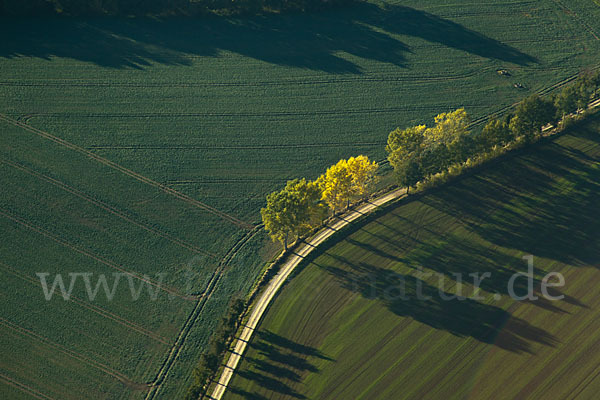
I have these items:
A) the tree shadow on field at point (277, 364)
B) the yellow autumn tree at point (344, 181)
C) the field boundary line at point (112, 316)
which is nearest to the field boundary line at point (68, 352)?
the field boundary line at point (112, 316)

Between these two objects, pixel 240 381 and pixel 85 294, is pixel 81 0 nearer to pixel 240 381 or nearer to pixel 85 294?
pixel 85 294

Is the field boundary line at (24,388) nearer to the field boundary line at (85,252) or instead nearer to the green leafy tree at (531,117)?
the field boundary line at (85,252)

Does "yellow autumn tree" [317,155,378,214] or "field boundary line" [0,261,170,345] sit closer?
"field boundary line" [0,261,170,345]

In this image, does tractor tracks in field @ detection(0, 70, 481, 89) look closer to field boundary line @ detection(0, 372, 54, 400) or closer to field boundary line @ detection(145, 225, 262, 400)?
field boundary line @ detection(145, 225, 262, 400)

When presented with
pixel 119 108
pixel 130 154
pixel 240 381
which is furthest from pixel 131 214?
pixel 240 381

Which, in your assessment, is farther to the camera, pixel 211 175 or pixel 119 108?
pixel 119 108

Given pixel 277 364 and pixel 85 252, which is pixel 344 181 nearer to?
pixel 277 364

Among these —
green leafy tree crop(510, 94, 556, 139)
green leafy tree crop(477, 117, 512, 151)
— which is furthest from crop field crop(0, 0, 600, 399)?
green leafy tree crop(477, 117, 512, 151)
